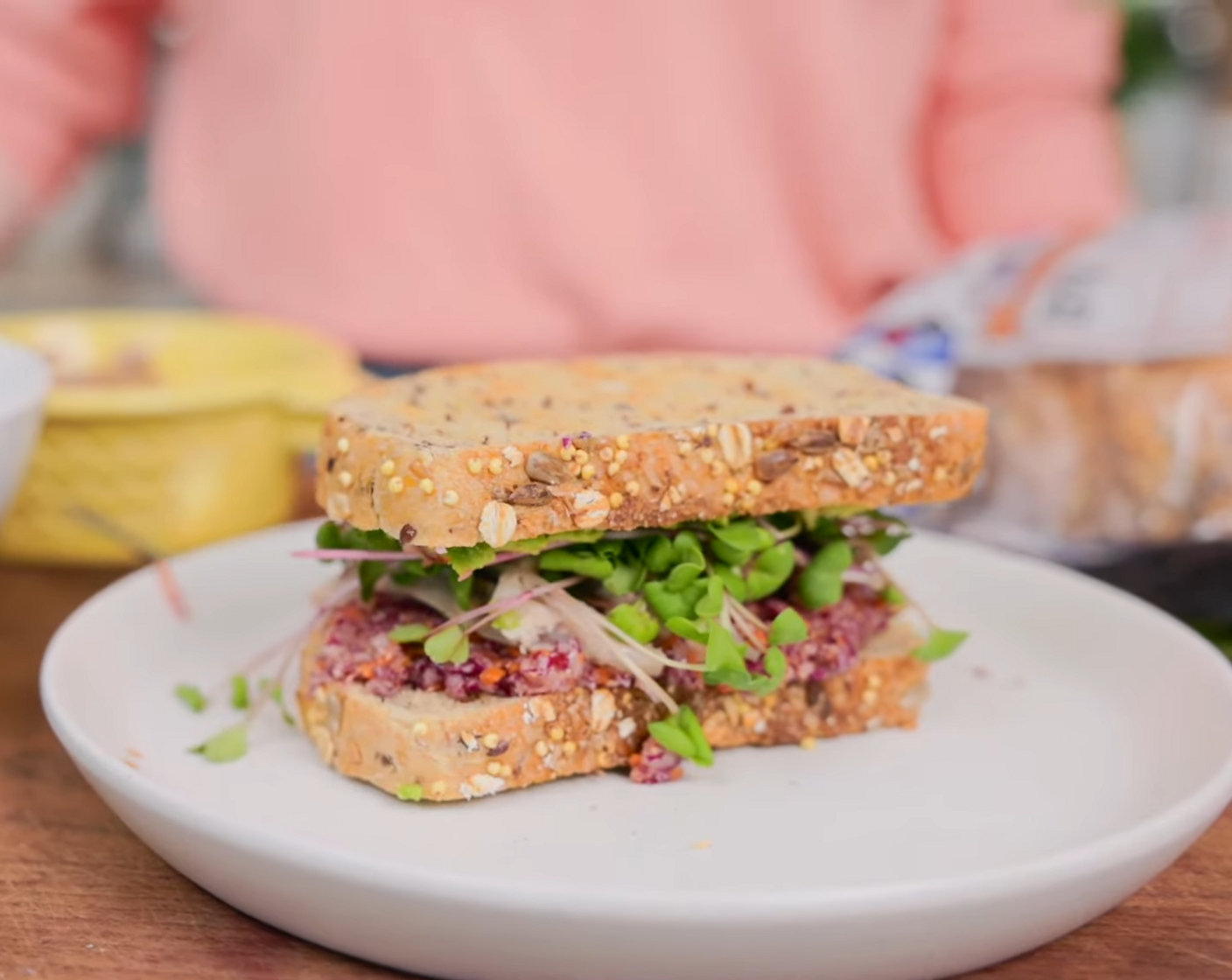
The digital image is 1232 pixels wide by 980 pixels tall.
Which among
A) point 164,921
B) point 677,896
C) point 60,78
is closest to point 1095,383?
point 677,896

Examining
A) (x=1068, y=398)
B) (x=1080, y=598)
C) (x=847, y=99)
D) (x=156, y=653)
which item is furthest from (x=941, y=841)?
(x=847, y=99)

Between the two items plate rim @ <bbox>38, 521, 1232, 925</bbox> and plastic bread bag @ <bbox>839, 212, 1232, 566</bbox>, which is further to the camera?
plastic bread bag @ <bbox>839, 212, 1232, 566</bbox>

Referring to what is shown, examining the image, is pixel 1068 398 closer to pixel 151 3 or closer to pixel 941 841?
pixel 941 841

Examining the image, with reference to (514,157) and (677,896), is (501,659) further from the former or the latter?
(514,157)

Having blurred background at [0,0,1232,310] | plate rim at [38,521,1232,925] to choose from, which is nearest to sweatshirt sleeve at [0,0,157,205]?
blurred background at [0,0,1232,310]

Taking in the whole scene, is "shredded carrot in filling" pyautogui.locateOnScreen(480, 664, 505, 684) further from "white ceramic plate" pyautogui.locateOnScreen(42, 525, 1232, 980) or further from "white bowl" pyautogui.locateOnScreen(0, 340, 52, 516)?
"white bowl" pyautogui.locateOnScreen(0, 340, 52, 516)

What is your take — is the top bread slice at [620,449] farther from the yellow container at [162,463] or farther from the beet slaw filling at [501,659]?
the yellow container at [162,463]

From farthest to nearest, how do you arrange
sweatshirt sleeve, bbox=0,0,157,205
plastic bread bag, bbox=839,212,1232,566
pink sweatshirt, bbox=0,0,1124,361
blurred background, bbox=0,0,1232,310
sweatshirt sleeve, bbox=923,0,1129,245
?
blurred background, bbox=0,0,1232,310
sweatshirt sleeve, bbox=923,0,1129,245
sweatshirt sleeve, bbox=0,0,157,205
pink sweatshirt, bbox=0,0,1124,361
plastic bread bag, bbox=839,212,1232,566
